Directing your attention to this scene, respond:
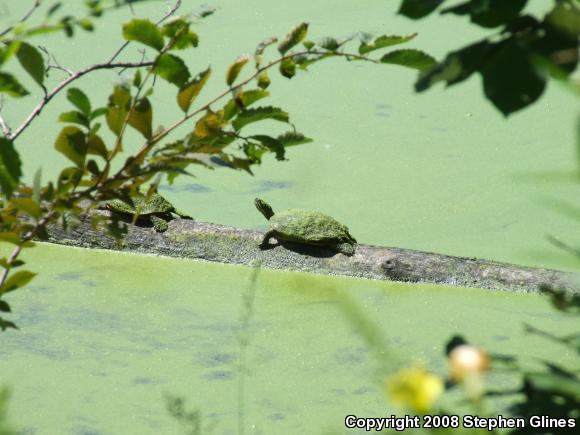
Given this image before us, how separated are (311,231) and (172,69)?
2642mm

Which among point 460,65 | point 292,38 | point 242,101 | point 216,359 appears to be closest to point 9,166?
point 242,101

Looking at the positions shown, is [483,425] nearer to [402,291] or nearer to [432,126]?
[402,291]

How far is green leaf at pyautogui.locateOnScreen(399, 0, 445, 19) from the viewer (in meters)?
0.75

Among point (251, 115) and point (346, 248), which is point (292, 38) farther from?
point (346, 248)

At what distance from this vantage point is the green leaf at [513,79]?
696 mm

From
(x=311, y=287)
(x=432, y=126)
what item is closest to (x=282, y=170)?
(x=432, y=126)

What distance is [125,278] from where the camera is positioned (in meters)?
3.59

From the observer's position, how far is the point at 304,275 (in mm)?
3744


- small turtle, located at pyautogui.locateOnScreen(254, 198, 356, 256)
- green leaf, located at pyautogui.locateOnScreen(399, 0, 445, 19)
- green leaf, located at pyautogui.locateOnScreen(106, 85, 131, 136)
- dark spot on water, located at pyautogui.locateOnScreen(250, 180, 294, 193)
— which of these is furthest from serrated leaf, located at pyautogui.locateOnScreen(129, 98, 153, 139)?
dark spot on water, located at pyautogui.locateOnScreen(250, 180, 294, 193)

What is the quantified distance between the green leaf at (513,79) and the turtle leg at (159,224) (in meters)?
3.23

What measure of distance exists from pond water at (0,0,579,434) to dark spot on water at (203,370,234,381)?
17 mm

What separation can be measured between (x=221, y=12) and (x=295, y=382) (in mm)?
3484

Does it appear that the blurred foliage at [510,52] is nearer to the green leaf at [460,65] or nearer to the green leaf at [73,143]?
the green leaf at [460,65]

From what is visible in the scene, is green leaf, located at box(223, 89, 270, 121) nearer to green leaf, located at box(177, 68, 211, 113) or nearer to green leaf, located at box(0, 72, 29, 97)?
green leaf, located at box(177, 68, 211, 113)
